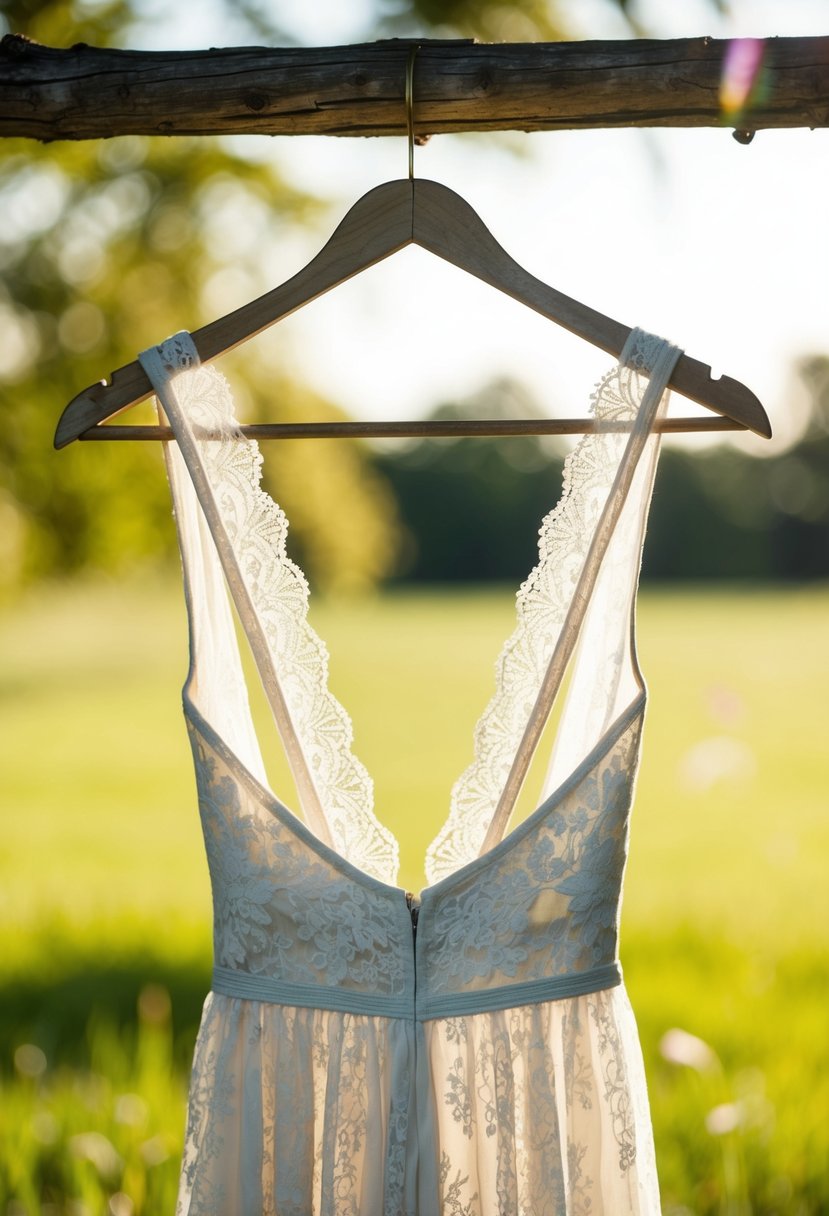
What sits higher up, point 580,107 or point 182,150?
point 182,150

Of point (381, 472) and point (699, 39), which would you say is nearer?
point (699, 39)

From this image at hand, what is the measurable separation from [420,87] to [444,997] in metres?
0.95

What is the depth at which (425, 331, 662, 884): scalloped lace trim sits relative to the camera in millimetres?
1144

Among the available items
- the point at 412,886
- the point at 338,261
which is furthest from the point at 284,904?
the point at 412,886

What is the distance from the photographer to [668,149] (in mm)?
2256

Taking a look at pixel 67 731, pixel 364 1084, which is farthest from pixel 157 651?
pixel 364 1084

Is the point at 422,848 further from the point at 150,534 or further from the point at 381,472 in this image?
the point at 381,472

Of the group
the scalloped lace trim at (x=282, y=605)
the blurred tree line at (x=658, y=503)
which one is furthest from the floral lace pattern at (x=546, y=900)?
the blurred tree line at (x=658, y=503)

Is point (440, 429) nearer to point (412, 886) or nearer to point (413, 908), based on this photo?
point (413, 908)

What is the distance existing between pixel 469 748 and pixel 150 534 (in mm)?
6020

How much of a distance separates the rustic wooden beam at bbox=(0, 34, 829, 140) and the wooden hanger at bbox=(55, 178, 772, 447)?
0.11 meters

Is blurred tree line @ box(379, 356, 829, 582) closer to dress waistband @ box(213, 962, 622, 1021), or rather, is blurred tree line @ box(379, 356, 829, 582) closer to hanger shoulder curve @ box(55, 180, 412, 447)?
hanger shoulder curve @ box(55, 180, 412, 447)

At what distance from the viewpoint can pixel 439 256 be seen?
117 centimetres

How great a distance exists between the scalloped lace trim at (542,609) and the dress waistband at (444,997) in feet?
0.44
